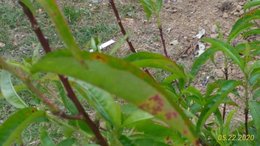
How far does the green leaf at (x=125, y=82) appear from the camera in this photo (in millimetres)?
666

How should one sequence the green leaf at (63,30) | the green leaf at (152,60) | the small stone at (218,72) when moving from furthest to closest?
the small stone at (218,72) → the green leaf at (152,60) → the green leaf at (63,30)

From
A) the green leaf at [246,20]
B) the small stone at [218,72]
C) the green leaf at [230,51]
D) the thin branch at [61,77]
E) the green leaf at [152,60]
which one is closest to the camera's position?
the thin branch at [61,77]

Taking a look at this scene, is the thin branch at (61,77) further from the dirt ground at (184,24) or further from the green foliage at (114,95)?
the dirt ground at (184,24)

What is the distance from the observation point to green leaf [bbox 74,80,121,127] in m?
0.98

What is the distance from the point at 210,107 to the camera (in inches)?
59.0

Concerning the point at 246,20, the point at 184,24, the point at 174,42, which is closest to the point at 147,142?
the point at 246,20

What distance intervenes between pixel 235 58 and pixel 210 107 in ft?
0.53

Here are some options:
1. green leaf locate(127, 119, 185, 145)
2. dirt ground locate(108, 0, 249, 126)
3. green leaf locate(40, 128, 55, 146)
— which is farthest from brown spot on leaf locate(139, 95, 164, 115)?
dirt ground locate(108, 0, 249, 126)

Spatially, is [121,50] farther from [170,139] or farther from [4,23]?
[170,139]

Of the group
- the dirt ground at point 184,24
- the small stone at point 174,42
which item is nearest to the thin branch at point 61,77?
the dirt ground at point 184,24

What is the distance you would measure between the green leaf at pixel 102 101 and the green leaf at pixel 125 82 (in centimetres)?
26

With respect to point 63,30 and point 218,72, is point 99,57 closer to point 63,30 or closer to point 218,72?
point 63,30

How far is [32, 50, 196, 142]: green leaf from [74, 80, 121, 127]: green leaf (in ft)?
0.84

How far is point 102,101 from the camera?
1.01 metres
